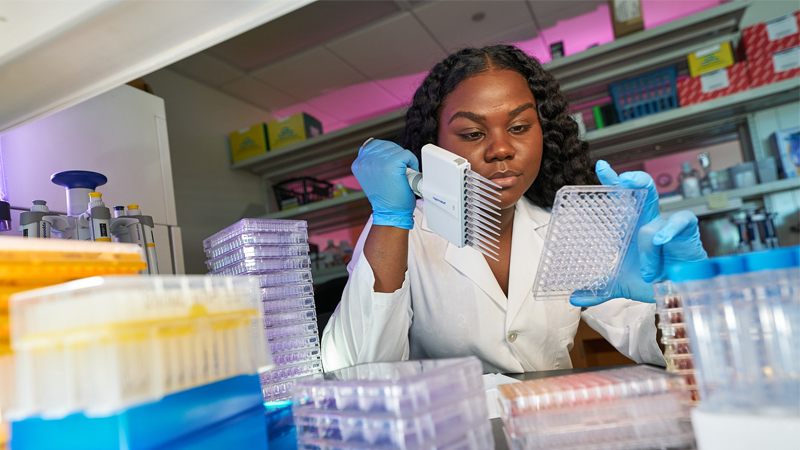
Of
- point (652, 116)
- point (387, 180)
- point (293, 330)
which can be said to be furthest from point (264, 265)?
point (652, 116)

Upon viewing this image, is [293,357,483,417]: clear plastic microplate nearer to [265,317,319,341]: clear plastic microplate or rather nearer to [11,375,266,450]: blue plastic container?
[11,375,266,450]: blue plastic container

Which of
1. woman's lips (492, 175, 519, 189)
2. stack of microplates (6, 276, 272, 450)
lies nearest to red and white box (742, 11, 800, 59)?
woman's lips (492, 175, 519, 189)

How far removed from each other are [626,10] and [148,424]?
3.24 m

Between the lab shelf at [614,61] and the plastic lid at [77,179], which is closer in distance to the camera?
the plastic lid at [77,179]

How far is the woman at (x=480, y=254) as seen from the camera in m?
1.08

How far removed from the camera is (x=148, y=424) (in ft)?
1.37

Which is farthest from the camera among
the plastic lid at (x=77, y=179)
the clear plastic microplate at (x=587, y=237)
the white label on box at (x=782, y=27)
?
the white label on box at (x=782, y=27)

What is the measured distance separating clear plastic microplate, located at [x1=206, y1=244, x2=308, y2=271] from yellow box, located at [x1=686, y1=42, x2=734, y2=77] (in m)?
2.76

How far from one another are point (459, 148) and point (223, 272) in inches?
27.5

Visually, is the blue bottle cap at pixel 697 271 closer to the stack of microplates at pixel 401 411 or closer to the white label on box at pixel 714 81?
the stack of microplates at pixel 401 411

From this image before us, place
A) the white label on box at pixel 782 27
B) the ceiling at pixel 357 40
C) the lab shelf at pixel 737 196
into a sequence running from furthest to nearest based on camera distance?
the ceiling at pixel 357 40
the lab shelf at pixel 737 196
the white label on box at pixel 782 27

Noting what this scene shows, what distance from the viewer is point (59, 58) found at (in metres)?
0.66

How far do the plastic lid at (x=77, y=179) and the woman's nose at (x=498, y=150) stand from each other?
110 centimetres

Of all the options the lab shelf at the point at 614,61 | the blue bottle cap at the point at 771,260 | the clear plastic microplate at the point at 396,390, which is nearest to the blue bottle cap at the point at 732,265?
the blue bottle cap at the point at 771,260
